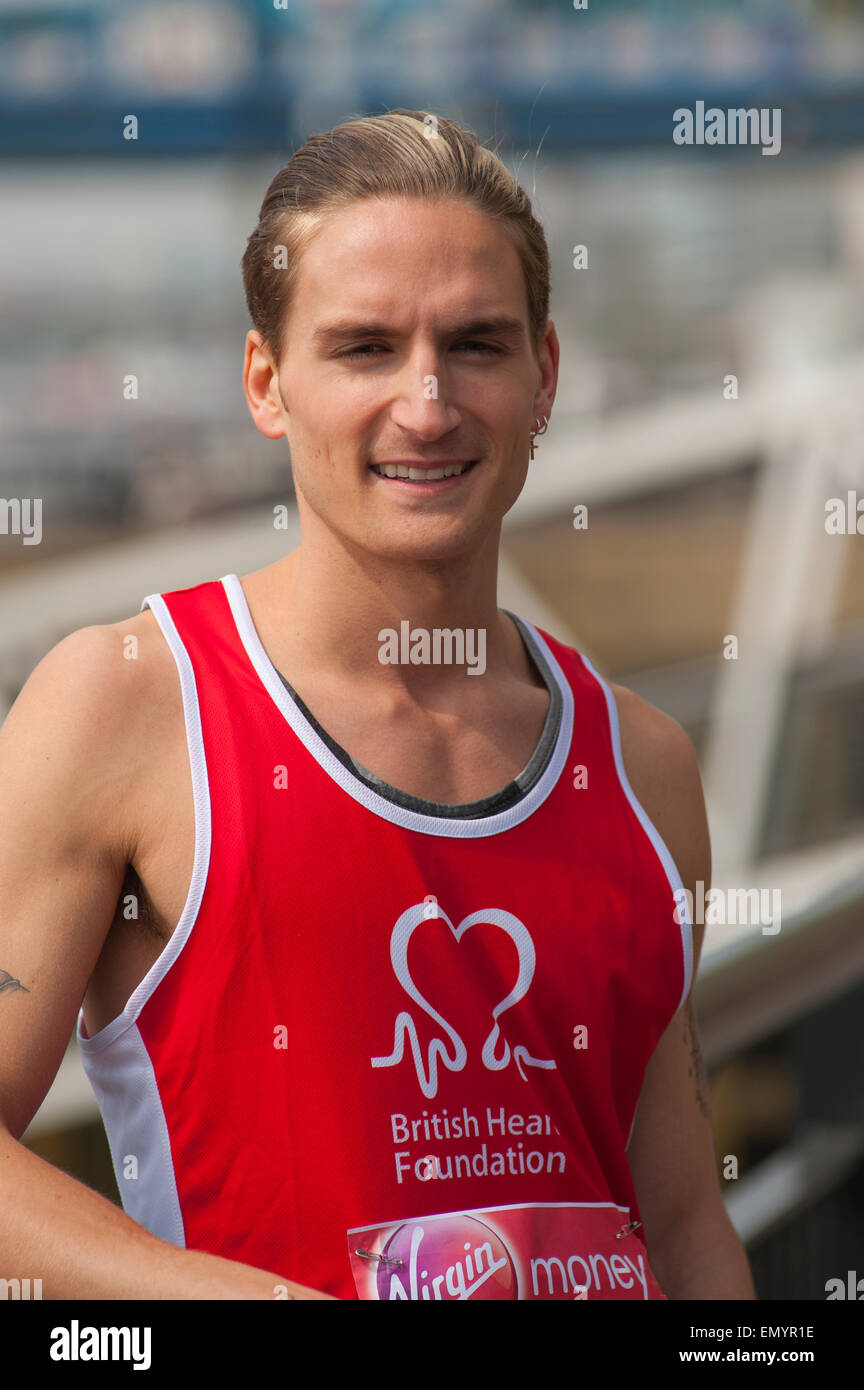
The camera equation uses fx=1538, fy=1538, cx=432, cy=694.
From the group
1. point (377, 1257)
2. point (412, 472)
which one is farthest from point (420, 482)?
point (377, 1257)

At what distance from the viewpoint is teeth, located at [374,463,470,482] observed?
161 centimetres

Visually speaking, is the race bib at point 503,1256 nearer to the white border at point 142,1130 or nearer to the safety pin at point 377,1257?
the safety pin at point 377,1257

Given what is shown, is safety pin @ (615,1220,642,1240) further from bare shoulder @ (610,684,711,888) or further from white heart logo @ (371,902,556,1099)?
bare shoulder @ (610,684,711,888)

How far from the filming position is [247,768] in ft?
5.21

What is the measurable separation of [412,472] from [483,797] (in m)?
0.37

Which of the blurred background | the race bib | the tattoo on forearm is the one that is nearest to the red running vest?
the race bib

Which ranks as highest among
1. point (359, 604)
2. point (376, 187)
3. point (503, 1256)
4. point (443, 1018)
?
point (376, 187)

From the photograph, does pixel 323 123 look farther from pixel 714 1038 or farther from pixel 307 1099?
pixel 714 1038

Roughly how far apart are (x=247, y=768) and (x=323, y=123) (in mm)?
873

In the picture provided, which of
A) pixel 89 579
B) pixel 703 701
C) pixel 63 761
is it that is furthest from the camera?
pixel 703 701

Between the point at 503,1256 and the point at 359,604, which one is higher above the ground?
the point at 359,604

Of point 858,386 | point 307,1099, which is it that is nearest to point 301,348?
point 307,1099

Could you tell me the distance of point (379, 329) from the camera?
5.22 ft

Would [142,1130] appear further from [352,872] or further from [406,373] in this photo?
[406,373]
